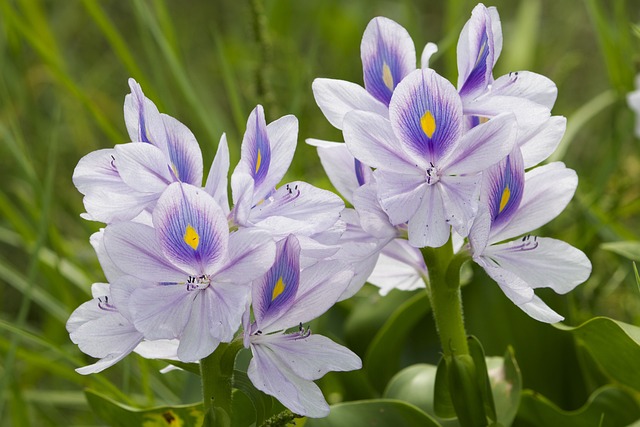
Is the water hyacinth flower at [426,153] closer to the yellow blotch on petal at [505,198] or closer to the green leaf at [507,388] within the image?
the yellow blotch on petal at [505,198]

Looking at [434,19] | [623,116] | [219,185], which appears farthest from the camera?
[434,19]

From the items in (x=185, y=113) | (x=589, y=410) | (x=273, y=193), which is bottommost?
(x=589, y=410)

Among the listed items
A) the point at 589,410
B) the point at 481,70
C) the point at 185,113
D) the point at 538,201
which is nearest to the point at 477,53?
the point at 481,70

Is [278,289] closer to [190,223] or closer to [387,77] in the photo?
[190,223]

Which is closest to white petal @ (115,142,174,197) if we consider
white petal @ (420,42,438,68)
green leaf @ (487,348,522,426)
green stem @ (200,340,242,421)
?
green stem @ (200,340,242,421)

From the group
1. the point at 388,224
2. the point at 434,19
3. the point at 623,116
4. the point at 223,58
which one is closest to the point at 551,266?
the point at 388,224

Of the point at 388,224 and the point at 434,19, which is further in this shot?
the point at 434,19

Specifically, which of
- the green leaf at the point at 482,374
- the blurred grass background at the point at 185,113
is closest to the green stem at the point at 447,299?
the green leaf at the point at 482,374

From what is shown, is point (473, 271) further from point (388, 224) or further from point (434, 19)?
point (434, 19)
